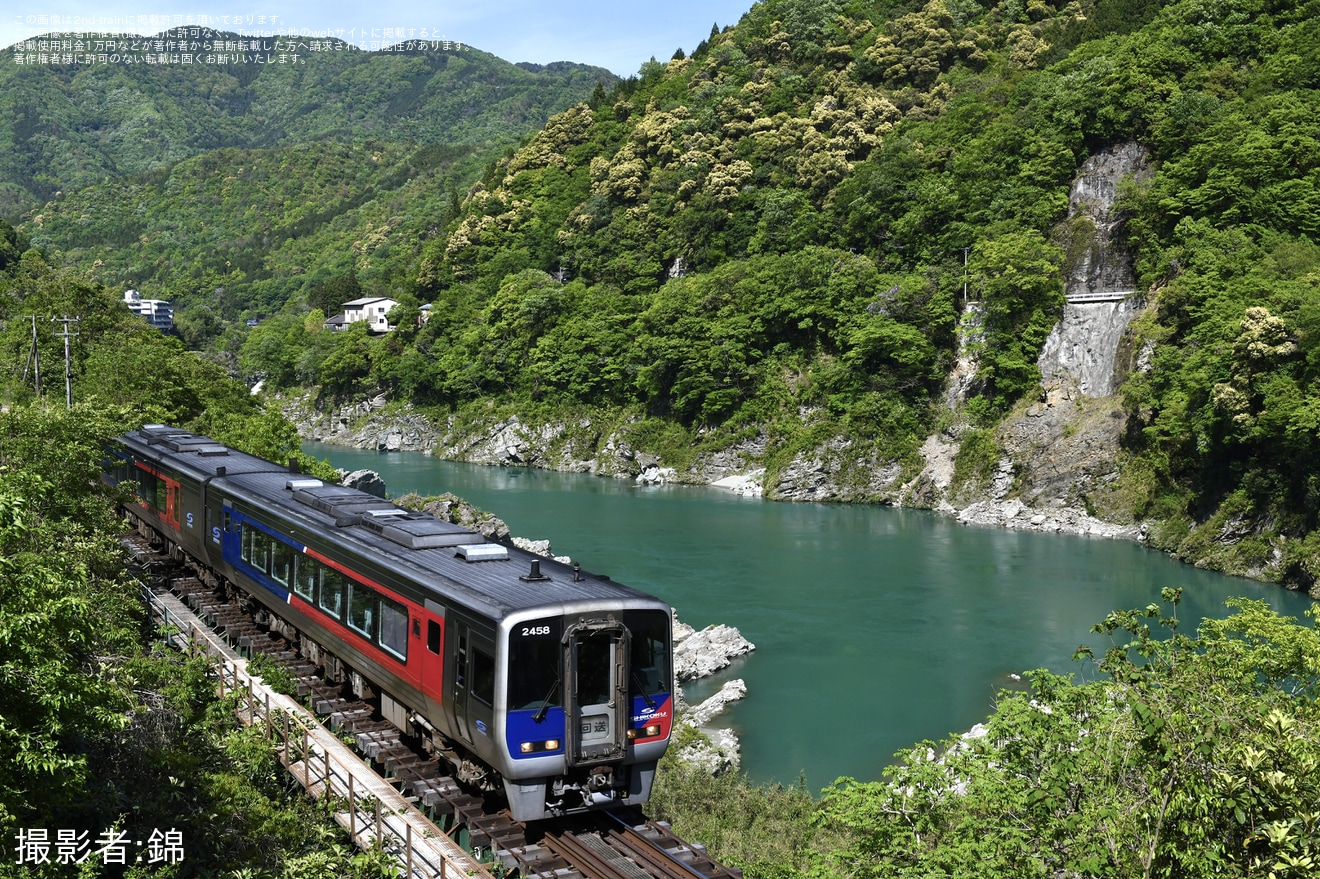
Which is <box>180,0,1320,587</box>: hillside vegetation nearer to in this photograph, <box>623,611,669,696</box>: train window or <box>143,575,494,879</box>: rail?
<box>623,611,669,696</box>: train window

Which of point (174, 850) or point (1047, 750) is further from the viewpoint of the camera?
point (1047, 750)

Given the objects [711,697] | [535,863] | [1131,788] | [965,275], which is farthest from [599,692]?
[965,275]

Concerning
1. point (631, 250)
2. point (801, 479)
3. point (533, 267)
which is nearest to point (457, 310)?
point (533, 267)

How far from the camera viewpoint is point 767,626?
34094mm

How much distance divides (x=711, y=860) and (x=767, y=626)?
22.5 meters

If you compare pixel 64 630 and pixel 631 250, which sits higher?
pixel 631 250

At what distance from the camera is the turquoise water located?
26.4m

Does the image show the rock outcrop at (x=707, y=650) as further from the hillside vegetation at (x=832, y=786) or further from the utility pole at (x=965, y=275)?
the utility pole at (x=965, y=275)

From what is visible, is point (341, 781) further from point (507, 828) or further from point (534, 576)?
point (534, 576)

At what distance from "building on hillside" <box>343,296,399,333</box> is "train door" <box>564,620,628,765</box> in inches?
3701

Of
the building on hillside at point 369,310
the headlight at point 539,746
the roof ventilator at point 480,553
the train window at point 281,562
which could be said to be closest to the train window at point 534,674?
the headlight at point 539,746

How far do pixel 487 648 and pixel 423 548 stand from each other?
148 inches

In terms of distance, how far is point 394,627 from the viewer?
14.6 metres

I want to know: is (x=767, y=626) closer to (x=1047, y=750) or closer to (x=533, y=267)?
(x=1047, y=750)
